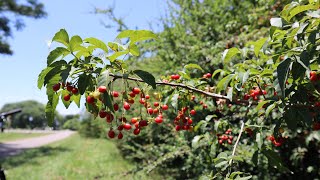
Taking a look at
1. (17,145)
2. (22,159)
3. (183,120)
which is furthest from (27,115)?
(183,120)

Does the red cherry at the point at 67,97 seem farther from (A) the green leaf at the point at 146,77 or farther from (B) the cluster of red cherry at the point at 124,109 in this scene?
(A) the green leaf at the point at 146,77

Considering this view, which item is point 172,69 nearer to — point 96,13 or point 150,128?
point 150,128

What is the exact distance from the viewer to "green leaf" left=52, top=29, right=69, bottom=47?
1229 millimetres

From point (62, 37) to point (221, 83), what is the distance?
0.94 metres

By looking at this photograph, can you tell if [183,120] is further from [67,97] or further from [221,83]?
[67,97]

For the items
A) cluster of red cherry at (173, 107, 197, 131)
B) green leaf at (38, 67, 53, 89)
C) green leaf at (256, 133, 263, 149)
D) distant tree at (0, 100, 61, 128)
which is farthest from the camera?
distant tree at (0, 100, 61, 128)

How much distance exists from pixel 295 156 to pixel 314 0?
8.98 feet

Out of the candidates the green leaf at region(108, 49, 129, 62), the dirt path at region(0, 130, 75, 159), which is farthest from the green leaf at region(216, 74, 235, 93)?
the dirt path at region(0, 130, 75, 159)

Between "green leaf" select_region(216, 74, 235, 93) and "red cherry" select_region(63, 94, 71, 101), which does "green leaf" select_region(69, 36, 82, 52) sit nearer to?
"red cherry" select_region(63, 94, 71, 101)

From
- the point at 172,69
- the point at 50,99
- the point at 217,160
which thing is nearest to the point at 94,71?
the point at 50,99

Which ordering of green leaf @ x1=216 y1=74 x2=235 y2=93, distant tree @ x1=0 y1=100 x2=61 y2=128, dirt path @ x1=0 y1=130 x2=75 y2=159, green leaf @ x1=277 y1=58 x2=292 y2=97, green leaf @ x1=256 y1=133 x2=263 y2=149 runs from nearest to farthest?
green leaf @ x1=277 y1=58 x2=292 y2=97, green leaf @ x1=216 y1=74 x2=235 y2=93, green leaf @ x1=256 y1=133 x2=263 y2=149, dirt path @ x1=0 y1=130 x2=75 y2=159, distant tree @ x1=0 y1=100 x2=61 y2=128

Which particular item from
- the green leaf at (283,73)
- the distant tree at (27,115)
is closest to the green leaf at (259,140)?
the green leaf at (283,73)

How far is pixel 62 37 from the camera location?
4.05ft

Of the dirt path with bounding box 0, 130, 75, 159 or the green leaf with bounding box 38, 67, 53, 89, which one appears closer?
the green leaf with bounding box 38, 67, 53, 89
